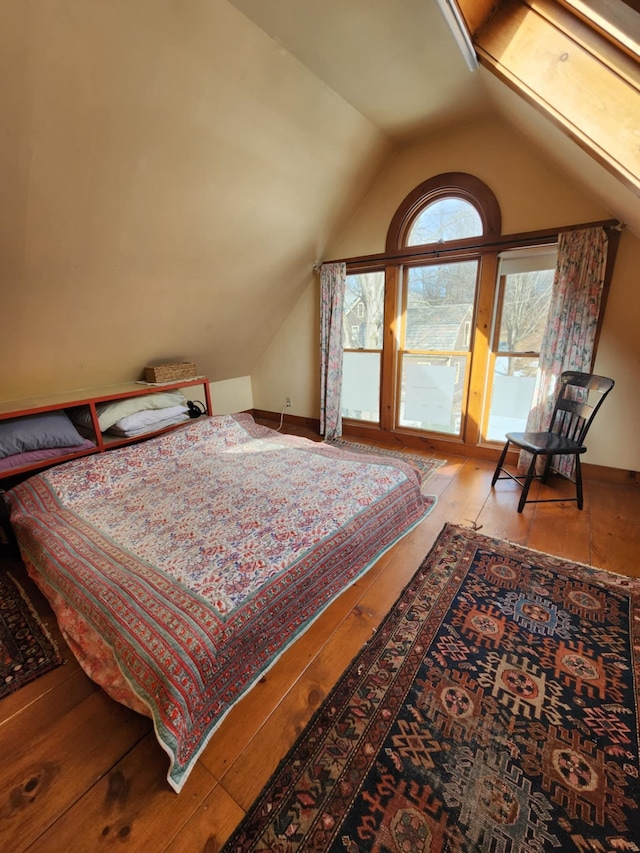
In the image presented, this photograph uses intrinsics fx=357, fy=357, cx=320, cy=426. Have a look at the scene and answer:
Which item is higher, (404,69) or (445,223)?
(404,69)

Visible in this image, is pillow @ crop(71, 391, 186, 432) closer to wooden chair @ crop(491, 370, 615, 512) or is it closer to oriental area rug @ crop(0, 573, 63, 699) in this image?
oriental area rug @ crop(0, 573, 63, 699)

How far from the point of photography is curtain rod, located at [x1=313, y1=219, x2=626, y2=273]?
247 cm

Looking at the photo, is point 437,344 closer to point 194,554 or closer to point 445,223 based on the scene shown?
point 445,223

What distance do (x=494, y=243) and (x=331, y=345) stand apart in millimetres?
1669

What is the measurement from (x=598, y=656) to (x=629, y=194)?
2.04 m

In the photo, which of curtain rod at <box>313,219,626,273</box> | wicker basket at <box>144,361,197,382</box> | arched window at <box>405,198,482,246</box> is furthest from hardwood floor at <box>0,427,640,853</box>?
arched window at <box>405,198,482,246</box>

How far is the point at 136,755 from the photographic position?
1.07 meters

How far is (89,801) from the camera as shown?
963mm

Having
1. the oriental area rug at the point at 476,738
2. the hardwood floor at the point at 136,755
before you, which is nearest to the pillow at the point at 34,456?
the hardwood floor at the point at 136,755

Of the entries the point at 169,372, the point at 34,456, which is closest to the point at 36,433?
the point at 34,456

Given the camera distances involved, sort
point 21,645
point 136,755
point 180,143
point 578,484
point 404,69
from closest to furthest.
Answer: point 136,755 < point 21,645 < point 180,143 < point 404,69 < point 578,484

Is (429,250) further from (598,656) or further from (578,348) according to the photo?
(598,656)

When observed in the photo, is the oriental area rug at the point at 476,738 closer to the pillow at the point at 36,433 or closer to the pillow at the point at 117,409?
the pillow at the point at 36,433

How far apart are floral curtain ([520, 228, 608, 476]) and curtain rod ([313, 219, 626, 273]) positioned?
7cm
